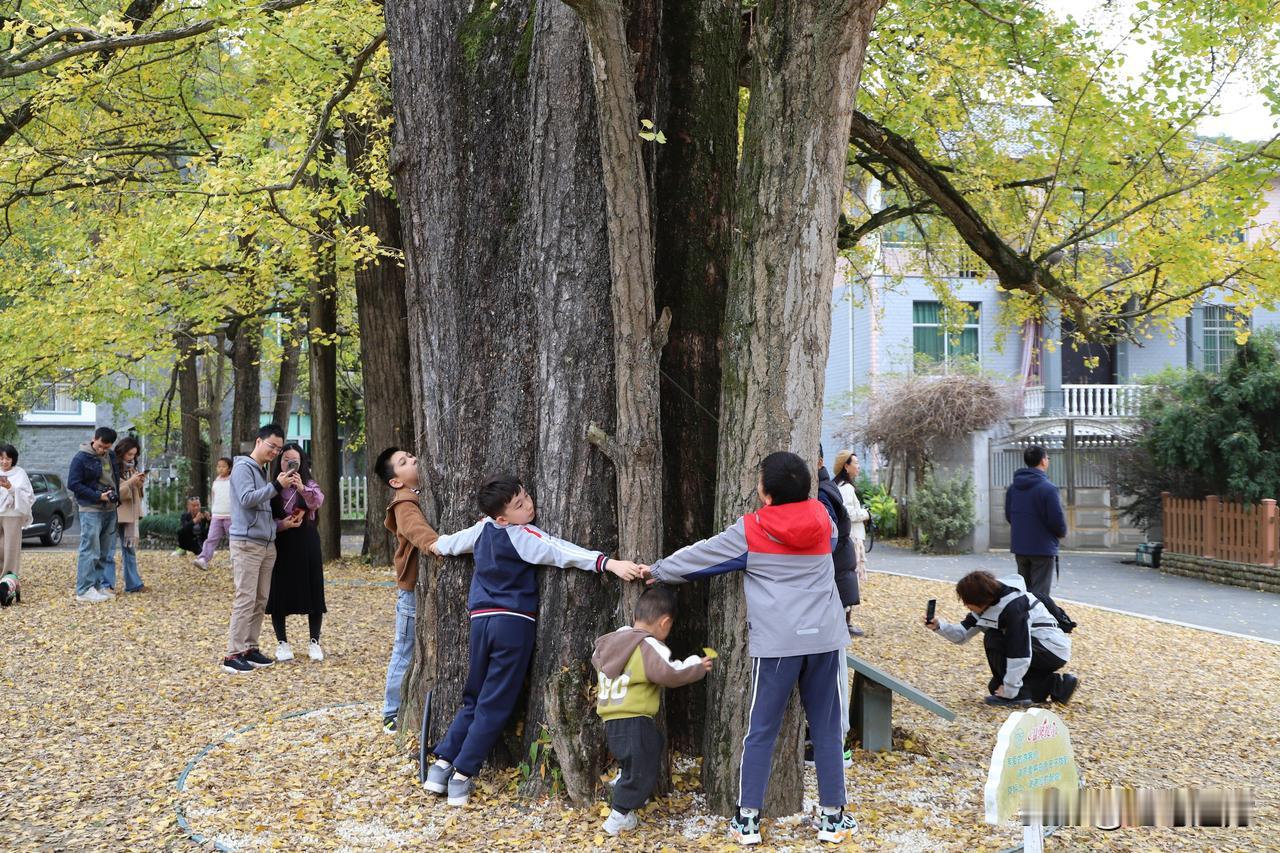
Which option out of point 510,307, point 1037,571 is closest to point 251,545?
point 510,307

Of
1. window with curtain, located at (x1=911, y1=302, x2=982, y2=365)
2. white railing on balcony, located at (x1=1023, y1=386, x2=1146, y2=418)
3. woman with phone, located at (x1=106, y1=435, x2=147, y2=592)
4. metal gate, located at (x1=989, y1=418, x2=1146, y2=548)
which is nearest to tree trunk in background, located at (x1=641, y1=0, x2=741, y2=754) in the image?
woman with phone, located at (x1=106, y1=435, x2=147, y2=592)

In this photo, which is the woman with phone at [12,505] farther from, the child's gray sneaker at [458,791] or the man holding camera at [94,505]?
the child's gray sneaker at [458,791]

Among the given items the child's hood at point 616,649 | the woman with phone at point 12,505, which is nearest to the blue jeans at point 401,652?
the child's hood at point 616,649

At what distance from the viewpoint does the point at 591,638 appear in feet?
18.0

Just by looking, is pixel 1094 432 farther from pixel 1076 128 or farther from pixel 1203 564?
pixel 1076 128

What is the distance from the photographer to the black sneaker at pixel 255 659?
9008mm

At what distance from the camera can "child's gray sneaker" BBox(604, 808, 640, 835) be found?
197 inches

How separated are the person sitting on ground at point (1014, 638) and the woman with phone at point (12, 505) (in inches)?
390

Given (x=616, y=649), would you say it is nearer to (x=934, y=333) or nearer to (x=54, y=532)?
(x=934, y=333)

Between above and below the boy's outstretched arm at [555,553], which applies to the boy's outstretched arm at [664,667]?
below

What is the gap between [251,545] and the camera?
887 centimetres

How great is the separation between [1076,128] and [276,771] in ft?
31.7

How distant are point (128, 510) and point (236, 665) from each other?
5.39 m

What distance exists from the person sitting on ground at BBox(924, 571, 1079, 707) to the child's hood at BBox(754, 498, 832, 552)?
293 centimetres
